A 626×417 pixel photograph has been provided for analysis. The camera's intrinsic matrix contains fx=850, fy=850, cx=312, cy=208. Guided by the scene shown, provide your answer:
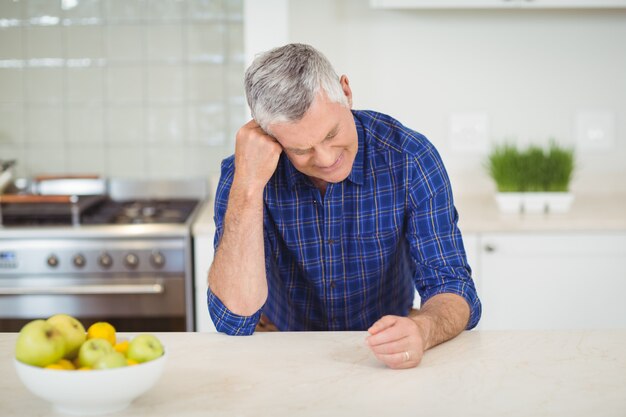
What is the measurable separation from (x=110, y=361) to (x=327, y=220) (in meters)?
0.88

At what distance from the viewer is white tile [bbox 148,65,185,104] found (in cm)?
372

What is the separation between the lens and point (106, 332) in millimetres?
1401

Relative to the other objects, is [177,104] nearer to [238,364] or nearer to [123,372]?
[238,364]

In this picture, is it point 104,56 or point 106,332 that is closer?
point 106,332

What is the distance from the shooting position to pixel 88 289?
3055mm

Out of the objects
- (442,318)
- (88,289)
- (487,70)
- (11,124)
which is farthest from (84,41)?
(442,318)

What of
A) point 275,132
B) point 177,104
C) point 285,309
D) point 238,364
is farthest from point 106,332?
point 177,104

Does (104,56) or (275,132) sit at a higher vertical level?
(104,56)

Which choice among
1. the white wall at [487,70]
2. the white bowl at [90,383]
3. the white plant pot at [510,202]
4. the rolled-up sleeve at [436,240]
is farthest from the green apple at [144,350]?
the white wall at [487,70]

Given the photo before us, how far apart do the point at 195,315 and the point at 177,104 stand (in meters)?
1.06

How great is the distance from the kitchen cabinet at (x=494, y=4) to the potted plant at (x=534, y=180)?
54 centimetres

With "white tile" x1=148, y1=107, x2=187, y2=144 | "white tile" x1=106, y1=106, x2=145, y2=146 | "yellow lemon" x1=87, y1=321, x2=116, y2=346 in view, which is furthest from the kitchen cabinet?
"yellow lemon" x1=87, y1=321, x2=116, y2=346

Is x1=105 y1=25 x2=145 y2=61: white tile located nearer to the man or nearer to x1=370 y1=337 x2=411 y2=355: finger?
the man

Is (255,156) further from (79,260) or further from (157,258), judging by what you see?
(79,260)
